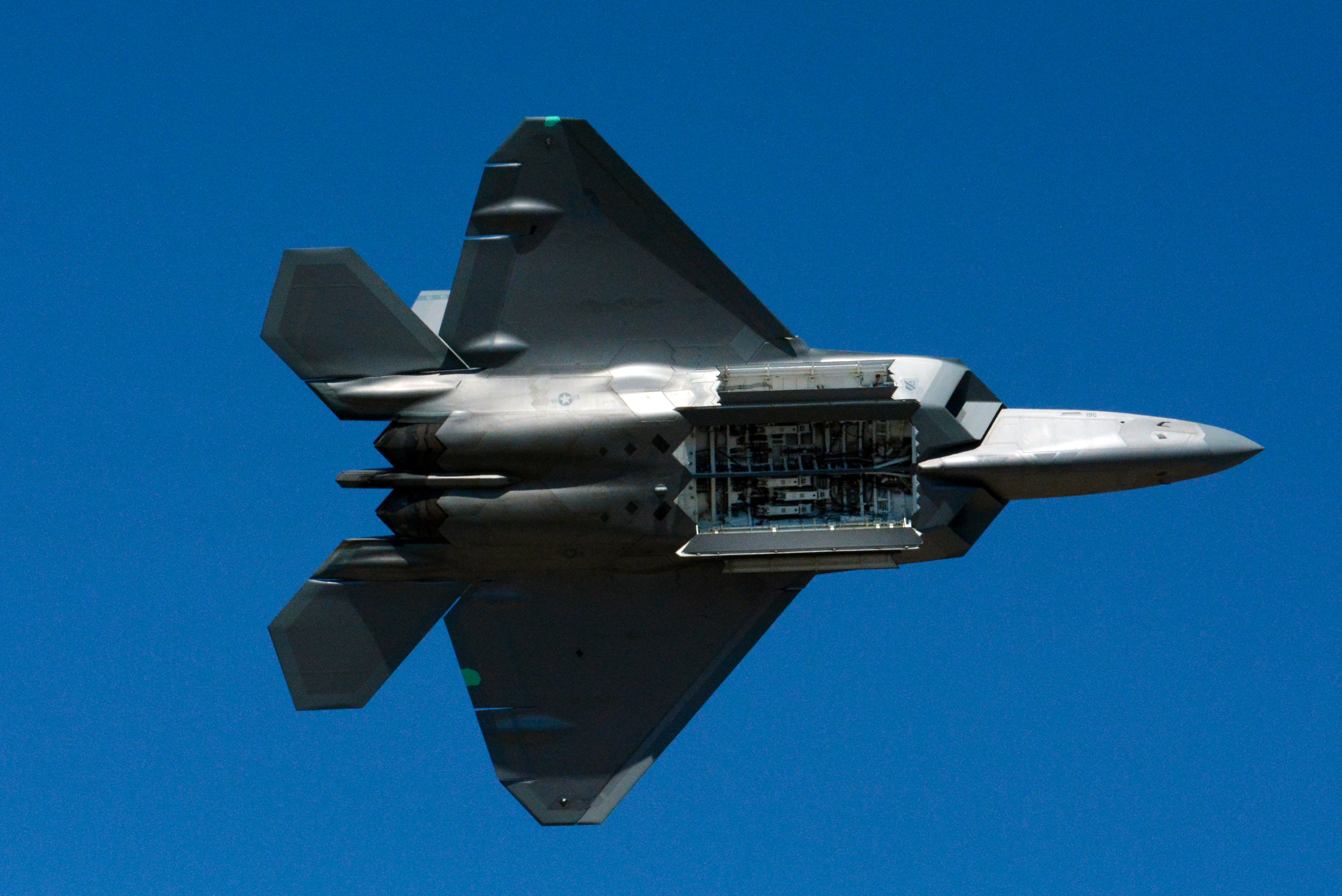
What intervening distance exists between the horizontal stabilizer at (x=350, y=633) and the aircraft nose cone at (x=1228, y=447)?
18.0 ft

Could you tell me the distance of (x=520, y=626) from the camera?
1011 cm

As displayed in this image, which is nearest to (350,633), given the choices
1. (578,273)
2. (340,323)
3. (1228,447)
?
(340,323)

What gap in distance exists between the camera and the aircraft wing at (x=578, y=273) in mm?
9828

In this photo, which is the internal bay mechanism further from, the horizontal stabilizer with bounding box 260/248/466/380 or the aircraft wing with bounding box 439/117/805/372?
the horizontal stabilizer with bounding box 260/248/466/380

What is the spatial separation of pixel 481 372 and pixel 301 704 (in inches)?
108

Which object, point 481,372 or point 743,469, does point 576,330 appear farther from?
point 743,469

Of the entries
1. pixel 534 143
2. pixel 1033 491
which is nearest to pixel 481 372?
pixel 534 143

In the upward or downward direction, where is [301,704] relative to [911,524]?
downward

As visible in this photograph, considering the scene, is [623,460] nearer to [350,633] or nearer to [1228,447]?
[350,633]

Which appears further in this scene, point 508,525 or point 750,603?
point 750,603

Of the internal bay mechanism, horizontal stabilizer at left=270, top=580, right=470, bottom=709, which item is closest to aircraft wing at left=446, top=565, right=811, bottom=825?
horizontal stabilizer at left=270, top=580, right=470, bottom=709

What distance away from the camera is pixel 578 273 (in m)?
9.91

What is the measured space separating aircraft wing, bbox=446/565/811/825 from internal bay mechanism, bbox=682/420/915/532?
644 millimetres

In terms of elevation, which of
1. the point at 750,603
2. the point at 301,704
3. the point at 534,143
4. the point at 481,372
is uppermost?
the point at 534,143
